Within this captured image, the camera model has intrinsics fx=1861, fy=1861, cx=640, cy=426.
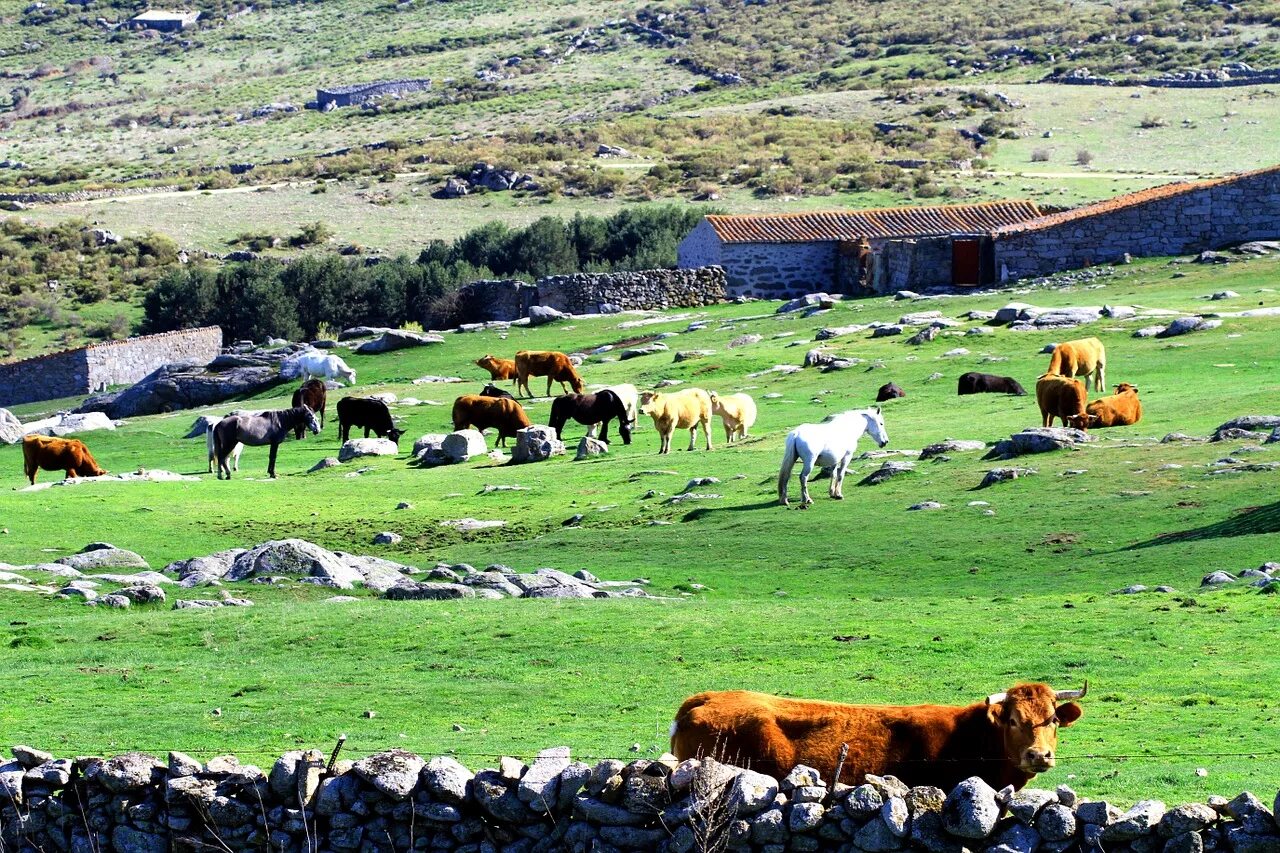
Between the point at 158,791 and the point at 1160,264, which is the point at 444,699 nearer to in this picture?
the point at 158,791

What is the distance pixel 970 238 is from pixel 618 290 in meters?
14.5

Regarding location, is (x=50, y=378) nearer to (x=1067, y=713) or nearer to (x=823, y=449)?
(x=823, y=449)

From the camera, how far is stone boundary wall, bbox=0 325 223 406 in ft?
217

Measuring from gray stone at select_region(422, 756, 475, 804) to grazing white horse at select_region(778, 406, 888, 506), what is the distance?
18.9m

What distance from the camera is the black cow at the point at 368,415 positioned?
150 feet

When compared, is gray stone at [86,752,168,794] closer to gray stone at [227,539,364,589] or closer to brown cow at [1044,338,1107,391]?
gray stone at [227,539,364,589]

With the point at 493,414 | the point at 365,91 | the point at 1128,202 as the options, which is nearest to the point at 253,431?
the point at 493,414

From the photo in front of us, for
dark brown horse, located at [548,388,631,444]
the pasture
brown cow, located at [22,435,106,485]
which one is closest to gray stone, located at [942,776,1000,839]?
the pasture

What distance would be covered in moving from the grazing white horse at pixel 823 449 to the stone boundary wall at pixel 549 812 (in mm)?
18893

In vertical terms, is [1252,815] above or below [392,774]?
above

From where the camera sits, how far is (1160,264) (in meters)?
61.8

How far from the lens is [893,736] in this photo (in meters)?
12.3

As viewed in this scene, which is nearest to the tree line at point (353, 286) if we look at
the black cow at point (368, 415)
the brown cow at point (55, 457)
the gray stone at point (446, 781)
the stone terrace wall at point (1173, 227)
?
the stone terrace wall at point (1173, 227)

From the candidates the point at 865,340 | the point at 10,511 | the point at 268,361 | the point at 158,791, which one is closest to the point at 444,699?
the point at 158,791
